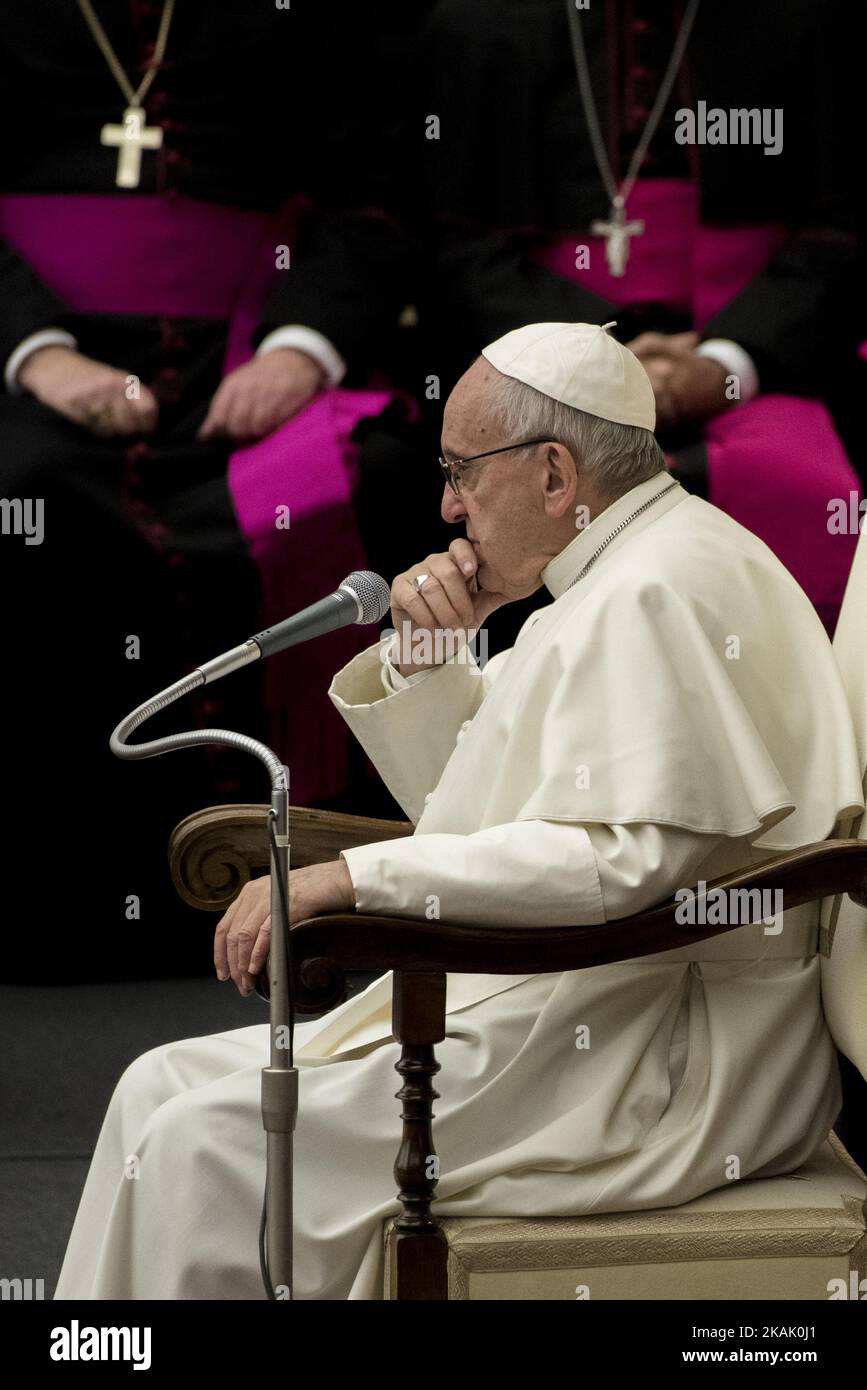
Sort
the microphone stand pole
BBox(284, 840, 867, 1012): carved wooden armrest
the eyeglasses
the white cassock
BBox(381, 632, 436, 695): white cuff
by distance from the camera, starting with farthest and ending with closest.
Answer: BBox(381, 632, 436, 695): white cuff
the eyeglasses
the white cassock
BBox(284, 840, 867, 1012): carved wooden armrest
the microphone stand pole

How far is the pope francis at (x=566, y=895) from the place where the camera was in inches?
93.8

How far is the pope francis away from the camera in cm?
238

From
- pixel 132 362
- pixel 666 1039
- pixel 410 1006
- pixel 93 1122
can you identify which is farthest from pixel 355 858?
pixel 132 362

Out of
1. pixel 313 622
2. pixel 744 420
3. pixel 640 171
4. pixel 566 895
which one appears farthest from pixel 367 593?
pixel 640 171

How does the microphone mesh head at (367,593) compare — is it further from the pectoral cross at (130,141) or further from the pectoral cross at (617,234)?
the pectoral cross at (130,141)

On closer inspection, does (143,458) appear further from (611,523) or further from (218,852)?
(611,523)

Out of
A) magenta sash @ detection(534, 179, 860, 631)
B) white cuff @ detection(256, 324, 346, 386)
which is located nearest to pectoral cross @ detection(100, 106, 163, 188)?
white cuff @ detection(256, 324, 346, 386)

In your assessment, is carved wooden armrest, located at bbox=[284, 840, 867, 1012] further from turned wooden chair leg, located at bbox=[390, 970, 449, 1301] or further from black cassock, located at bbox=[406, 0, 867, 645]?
black cassock, located at bbox=[406, 0, 867, 645]

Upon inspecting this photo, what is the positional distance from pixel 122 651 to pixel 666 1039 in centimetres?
270

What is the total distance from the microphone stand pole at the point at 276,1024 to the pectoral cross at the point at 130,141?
133 inches

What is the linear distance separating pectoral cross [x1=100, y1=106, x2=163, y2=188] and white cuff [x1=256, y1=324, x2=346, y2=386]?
57 cm

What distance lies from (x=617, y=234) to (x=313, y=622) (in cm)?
317

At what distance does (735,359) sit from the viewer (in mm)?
4992

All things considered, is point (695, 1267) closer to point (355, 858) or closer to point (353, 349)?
point (355, 858)
